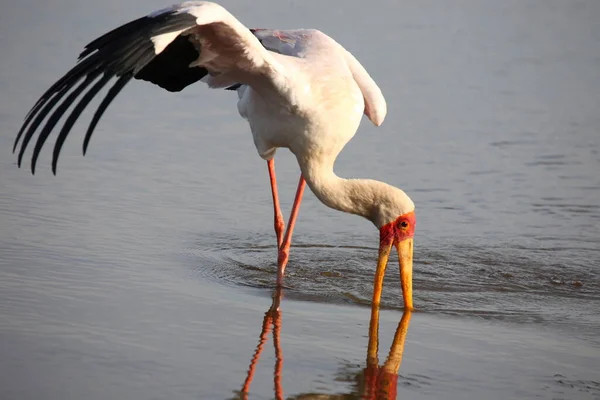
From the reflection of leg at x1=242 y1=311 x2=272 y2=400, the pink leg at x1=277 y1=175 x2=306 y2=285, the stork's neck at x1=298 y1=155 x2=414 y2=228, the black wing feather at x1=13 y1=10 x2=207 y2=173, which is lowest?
Answer: the reflection of leg at x1=242 y1=311 x2=272 y2=400

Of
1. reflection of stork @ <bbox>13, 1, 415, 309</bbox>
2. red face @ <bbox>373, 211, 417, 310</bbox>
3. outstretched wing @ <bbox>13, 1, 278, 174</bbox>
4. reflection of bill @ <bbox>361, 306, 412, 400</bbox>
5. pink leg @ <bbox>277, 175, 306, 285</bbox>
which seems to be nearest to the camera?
reflection of bill @ <bbox>361, 306, 412, 400</bbox>

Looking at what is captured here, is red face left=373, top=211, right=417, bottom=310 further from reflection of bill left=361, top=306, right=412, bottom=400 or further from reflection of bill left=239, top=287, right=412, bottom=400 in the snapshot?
reflection of bill left=361, top=306, right=412, bottom=400

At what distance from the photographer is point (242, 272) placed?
7.75 m

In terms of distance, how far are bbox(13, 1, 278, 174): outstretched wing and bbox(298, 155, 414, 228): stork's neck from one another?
2.45 feet

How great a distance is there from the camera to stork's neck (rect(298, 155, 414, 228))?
24.0 feet

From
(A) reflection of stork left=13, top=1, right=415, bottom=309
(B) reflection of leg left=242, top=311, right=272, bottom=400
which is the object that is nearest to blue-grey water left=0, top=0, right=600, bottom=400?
(B) reflection of leg left=242, top=311, right=272, bottom=400

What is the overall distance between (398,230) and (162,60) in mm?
1882

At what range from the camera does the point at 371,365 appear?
19.3 feet

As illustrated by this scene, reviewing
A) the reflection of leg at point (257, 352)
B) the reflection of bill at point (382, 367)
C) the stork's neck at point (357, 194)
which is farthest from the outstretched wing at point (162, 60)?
the reflection of bill at point (382, 367)

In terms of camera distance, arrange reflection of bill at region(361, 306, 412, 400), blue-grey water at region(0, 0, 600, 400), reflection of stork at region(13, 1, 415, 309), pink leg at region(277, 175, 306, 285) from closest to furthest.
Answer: reflection of bill at region(361, 306, 412, 400) → blue-grey water at region(0, 0, 600, 400) → reflection of stork at region(13, 1, 415, 309) → pink leg at region(277, 175, 306, 285)

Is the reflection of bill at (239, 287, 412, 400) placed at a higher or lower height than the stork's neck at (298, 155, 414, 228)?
lower

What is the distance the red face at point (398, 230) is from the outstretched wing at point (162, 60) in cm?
126

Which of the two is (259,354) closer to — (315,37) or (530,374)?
(530,374)

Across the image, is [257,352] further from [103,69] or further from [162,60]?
[162,60]
